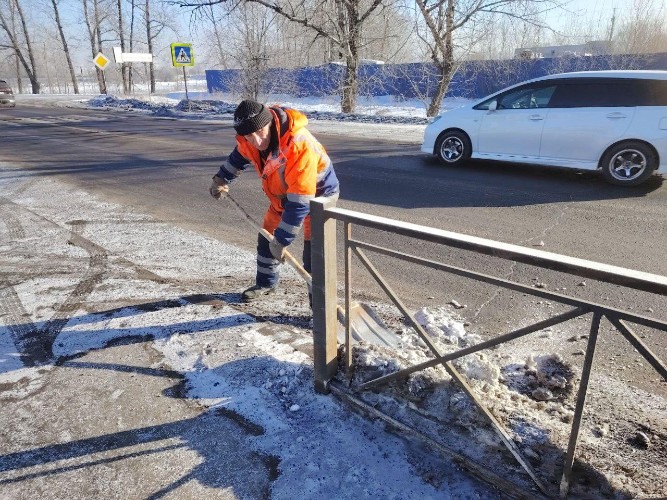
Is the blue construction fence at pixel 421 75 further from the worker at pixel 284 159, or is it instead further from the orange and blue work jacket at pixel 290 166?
the orange and blue work jacket at pixel 290 166

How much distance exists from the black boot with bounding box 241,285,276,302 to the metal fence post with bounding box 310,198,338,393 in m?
1.37

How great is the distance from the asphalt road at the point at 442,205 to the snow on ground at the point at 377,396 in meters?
0.60

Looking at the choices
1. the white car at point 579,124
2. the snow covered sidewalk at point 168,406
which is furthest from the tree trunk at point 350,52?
the snow covered sidewalk at point 168,406

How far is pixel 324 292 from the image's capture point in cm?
234

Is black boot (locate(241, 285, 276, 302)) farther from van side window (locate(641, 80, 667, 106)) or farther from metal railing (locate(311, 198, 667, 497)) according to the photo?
van side window (locate(641, 80, 667, 106))

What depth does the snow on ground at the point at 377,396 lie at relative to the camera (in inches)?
80.7

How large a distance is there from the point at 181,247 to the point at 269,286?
169cm

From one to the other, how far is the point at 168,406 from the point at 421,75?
22015mm

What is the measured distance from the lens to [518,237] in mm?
5078

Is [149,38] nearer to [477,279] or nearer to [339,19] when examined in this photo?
[339,19]

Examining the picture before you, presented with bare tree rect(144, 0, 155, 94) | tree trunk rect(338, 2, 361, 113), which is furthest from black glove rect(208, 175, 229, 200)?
bare tree rect(144, 0, 155, 94)

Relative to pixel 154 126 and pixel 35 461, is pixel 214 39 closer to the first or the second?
pixel 154 126

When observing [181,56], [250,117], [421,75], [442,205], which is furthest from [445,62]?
[250,117]

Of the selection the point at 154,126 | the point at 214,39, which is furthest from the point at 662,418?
the point at 214,39
